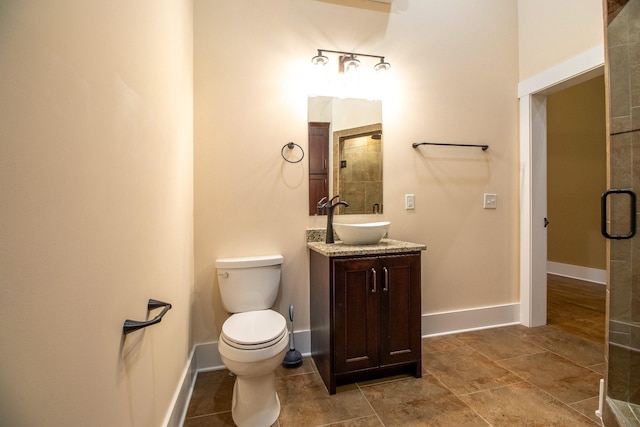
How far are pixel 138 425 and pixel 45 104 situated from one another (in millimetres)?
1020

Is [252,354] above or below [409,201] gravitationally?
below

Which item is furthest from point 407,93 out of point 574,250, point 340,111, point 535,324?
point 574,250

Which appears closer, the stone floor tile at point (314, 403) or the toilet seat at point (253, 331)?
the toilet seat at point (253, 331)

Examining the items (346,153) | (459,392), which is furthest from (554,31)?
(459,392)

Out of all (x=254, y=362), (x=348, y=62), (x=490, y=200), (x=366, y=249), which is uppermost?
(x=348, y=62)

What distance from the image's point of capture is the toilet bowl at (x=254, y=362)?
142 cm

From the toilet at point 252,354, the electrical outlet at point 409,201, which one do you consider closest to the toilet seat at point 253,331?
the toilet at point 252,354

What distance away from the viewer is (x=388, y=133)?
2.42 m

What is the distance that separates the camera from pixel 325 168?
228 cm

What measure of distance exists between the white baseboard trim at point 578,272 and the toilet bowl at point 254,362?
461cm

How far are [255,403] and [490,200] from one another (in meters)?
2.45

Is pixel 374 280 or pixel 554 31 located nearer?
pixel 374 280

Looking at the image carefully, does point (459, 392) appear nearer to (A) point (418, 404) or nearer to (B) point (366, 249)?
(A) point (418, 404)

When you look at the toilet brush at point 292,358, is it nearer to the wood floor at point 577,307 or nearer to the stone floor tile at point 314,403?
the stone floor tile at point 314,403
